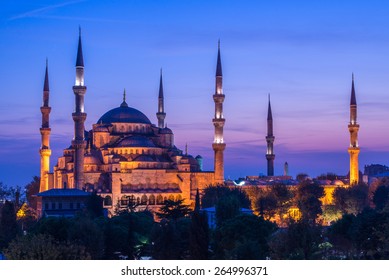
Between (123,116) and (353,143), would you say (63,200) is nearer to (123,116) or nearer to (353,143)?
(123,116)

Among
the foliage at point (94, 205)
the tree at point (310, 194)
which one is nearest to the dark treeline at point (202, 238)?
the foliage at point (94, 205)

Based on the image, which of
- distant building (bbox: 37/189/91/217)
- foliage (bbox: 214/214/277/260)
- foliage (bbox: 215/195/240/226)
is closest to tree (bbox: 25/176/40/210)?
distant building (bbox: 37/189/91/217)

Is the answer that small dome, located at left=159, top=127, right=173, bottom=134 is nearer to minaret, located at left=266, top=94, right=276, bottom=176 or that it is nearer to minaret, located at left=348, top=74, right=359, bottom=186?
minaret, located at left=266, top=94, right=276, bottom=176

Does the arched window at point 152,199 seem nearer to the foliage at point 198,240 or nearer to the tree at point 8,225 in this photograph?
the tree at point 8,225

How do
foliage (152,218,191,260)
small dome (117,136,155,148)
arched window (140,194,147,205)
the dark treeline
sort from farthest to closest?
small dome (117,136,155,148) → arched window (140,194,147,205) → foliage (152,218,191,260) → the dark treeline

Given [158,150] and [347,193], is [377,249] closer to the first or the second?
[347,193]
